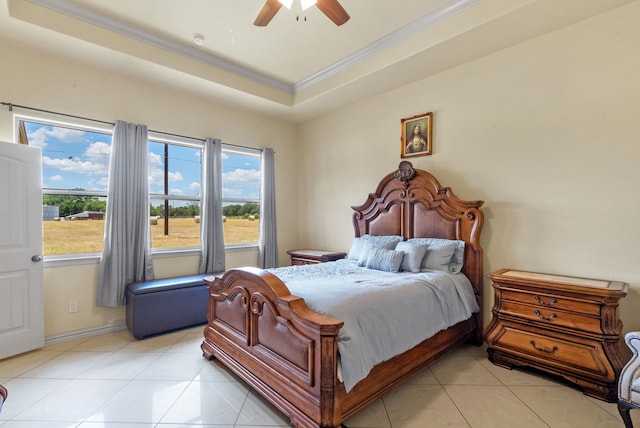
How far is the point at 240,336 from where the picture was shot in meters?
2.35

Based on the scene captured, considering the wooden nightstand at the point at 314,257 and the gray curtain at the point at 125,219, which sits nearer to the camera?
the gray curtain at the point at 125,219

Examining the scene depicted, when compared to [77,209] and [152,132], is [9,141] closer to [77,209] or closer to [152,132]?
[77,209]

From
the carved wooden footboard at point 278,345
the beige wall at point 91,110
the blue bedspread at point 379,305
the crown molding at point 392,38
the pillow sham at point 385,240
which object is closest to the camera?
the carved wooden footboard at point 278,345

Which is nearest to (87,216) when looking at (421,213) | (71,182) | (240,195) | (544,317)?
(71,182)

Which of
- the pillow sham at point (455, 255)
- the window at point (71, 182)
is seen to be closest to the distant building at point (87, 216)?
the window at point (71, 182)

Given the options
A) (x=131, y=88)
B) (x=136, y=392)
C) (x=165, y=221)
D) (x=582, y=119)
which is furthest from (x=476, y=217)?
(x=131, y=88)

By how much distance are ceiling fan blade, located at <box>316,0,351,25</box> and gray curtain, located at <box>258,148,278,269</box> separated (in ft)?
8.89

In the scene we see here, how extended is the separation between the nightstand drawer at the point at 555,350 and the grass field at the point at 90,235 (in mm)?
3764

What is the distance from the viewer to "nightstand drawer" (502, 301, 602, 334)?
6.99 feet

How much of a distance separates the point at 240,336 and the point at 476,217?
245 cm

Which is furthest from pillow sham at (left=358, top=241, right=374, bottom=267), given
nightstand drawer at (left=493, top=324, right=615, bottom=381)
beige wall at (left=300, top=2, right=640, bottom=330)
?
nightstand drawer at (left=493, top=324, right=615, bottom=381)

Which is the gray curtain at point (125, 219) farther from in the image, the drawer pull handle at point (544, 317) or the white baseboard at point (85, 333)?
the drawer pull handle at point (544, 317)

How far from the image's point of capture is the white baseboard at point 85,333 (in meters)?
3.07

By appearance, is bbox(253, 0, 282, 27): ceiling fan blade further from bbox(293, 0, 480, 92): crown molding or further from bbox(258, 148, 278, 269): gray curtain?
bbox(258, 148, 278, 269): gray curtain
